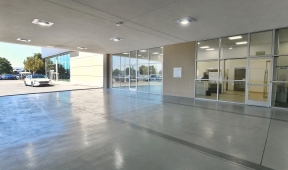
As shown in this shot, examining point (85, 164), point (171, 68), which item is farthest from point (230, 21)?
point (85, 164)

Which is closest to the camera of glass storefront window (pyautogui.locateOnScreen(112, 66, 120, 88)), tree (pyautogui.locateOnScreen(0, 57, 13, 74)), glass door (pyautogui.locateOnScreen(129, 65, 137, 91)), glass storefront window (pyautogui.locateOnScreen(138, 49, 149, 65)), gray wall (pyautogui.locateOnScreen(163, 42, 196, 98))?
gray wall (pyautogui.locateOnScreen(163, 42, 196, 98))

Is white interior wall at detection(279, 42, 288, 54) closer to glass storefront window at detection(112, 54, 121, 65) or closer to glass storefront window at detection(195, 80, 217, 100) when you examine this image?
glass storefront window at detection(195, 80, 217, 100)

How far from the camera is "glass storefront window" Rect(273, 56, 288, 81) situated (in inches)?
251

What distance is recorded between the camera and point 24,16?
17.2 ft

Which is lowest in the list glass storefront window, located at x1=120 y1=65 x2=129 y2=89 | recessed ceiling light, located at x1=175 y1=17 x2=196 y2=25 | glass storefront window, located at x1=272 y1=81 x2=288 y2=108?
glass storefront window, located at x1=272 y1=81 x2=288 y2=108

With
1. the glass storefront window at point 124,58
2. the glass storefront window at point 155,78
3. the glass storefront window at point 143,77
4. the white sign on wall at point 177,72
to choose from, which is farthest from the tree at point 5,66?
the white sign on wall at point 177,72

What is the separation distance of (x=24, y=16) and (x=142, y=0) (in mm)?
4086

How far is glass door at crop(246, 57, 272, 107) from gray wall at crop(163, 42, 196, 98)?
2.72 m

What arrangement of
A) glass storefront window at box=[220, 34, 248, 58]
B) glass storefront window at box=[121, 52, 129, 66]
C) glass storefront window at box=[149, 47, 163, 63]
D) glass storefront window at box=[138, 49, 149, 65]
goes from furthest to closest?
glass storefront window at box=[121, 52, 129, 66]
glass storefront window at box=[138, 49, 149, 65]
glass storefront window at box=[149, 47, 163, 63]
glass storefront window at box=[220, 34, 248, 58]

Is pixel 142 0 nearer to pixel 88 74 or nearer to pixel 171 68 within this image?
pixel 171 68

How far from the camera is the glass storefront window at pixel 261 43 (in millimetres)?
6613

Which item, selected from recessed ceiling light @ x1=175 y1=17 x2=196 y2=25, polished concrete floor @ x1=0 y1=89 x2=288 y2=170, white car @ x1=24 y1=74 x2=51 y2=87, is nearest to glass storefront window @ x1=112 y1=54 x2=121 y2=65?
white car @ x1=24 y1=74 x2=51 y2=87

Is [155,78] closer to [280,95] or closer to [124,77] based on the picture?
[124,77]

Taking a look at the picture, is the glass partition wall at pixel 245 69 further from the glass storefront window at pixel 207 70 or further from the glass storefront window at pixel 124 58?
the glass storefront window at pixel 124 58
